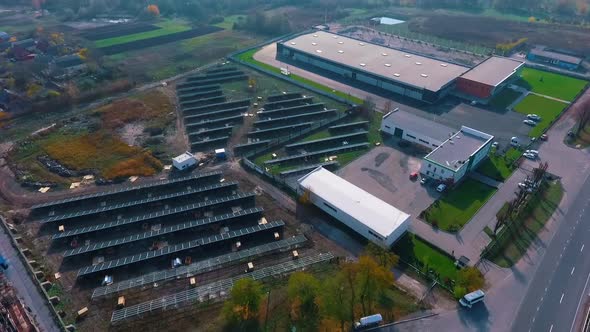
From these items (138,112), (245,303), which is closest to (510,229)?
(245,303)

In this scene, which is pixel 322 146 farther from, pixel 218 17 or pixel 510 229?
pixel 218 17

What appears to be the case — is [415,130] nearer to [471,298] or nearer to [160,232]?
[471,298]

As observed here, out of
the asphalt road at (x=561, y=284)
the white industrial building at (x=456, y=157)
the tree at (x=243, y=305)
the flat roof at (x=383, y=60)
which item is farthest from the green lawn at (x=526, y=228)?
the flat roof at (x=383, y=60)

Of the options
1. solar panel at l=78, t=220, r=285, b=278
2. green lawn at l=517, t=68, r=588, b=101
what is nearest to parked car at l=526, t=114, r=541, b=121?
green lawn at l=517, t=68, r=588, b=101

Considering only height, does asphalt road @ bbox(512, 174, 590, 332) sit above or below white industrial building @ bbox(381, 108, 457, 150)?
below

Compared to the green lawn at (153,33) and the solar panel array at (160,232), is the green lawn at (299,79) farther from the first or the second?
the solar panel array at (160,232)

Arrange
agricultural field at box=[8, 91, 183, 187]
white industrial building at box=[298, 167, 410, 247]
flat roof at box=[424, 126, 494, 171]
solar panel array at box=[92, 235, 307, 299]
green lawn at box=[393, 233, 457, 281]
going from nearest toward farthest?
solar panel array at box=[92, 235, 307, 299]
green lawn at box=[393, 233, 457, 281]
white industrial building at box=[298, 167, 410, 247]
flat roof at box=[424, 126, 494, 171]
agricultural field at box=[8, 91, 183, 187]

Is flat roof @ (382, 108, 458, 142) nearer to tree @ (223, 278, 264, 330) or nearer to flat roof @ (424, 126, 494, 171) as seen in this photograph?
flat roof @ (424, 126, 494, 171)

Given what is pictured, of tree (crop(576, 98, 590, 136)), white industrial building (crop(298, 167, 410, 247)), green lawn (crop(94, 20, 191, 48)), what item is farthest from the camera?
green lawn (crop(94, 20, 191, 48))
